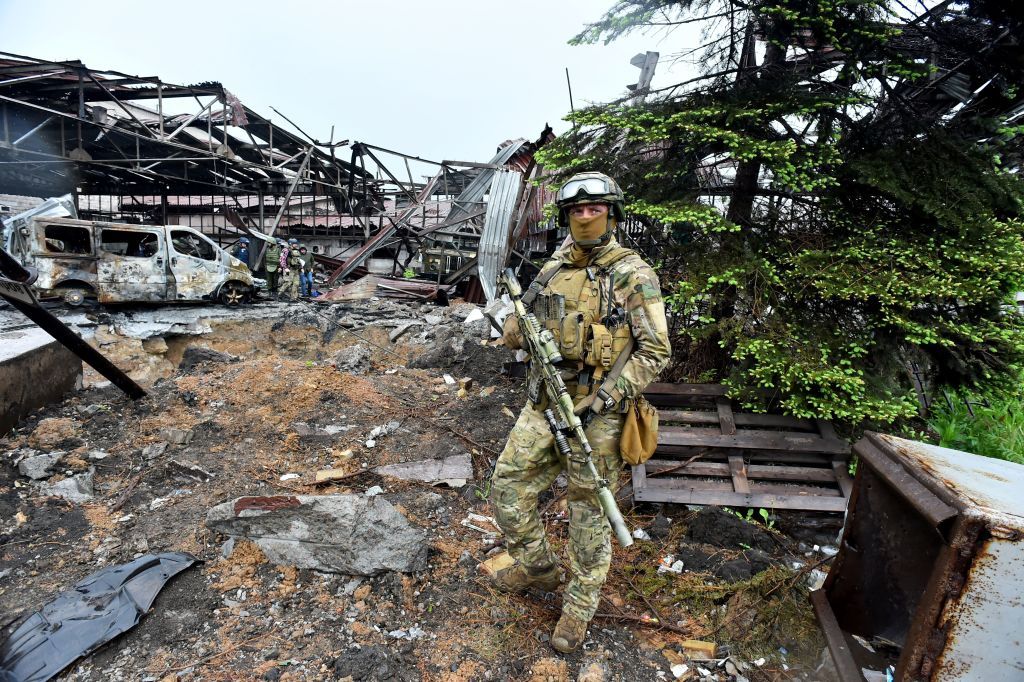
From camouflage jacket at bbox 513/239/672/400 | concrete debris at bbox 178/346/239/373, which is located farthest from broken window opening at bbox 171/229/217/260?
camouflage jacket at bbox 513/239/672/400

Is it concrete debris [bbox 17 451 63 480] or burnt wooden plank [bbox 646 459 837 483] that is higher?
burnt wooden plank [bbox 646 459 837 483]

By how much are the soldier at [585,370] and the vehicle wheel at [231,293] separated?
30.7ft

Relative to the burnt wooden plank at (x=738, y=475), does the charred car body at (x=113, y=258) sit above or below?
above

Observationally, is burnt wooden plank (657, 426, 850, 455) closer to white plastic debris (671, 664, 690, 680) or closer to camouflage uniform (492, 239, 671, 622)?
camouflage uniform (492, 239, 671, 622)

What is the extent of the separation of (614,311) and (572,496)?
0.97 m

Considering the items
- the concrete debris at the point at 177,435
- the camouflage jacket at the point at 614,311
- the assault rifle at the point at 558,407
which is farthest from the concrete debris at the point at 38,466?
the camouflage jacket at the point at 614,311

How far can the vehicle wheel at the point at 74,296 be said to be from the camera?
816 cm

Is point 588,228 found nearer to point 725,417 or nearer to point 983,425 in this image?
point 725,417

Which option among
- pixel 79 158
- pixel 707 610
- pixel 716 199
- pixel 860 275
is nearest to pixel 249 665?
pixel 707 610

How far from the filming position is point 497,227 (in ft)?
32.1

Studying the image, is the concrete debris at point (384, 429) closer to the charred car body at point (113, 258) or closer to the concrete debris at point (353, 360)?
the concrete debris at point (353, 360)

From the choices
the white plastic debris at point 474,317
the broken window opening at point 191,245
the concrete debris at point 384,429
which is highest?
the broken window opening at point 191,245

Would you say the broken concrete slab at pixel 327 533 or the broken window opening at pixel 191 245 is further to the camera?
the broken window opening at pixel 191 245

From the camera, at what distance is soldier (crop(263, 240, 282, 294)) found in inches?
469
